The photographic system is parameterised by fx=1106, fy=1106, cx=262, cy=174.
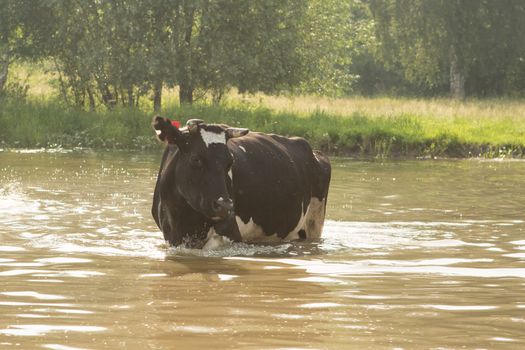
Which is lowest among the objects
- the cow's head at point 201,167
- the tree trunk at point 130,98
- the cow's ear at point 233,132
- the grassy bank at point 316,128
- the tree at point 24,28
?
the grassy bank at point 316,128

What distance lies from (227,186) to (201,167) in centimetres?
37

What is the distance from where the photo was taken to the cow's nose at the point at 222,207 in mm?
9445

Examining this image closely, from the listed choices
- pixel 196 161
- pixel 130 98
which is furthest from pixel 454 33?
pixel 196 161

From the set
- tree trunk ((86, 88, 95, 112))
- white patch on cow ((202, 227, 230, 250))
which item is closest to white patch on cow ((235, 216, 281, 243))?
white patch on cow ((202, 227, 230, 250))

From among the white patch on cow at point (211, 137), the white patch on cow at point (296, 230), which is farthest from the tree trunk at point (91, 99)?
the white patch on cow at point (211, 137)

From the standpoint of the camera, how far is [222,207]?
9453 mm

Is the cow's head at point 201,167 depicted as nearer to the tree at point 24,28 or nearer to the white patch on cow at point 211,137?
the white patch on cow at point 211,137

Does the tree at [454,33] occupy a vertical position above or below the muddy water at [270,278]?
above

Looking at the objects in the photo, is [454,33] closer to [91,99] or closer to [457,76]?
[457,76]

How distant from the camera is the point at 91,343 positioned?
5930mm

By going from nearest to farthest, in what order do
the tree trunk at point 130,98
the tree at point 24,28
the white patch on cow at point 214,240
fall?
the white patch on cow at point 214,240 → the tree trunk at point 130,98 → the tree at point 24,28

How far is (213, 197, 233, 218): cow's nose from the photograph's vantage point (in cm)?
945

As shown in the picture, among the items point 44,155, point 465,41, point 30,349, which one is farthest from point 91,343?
point 465,41

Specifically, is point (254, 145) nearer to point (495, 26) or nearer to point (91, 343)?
point (91, 343)
